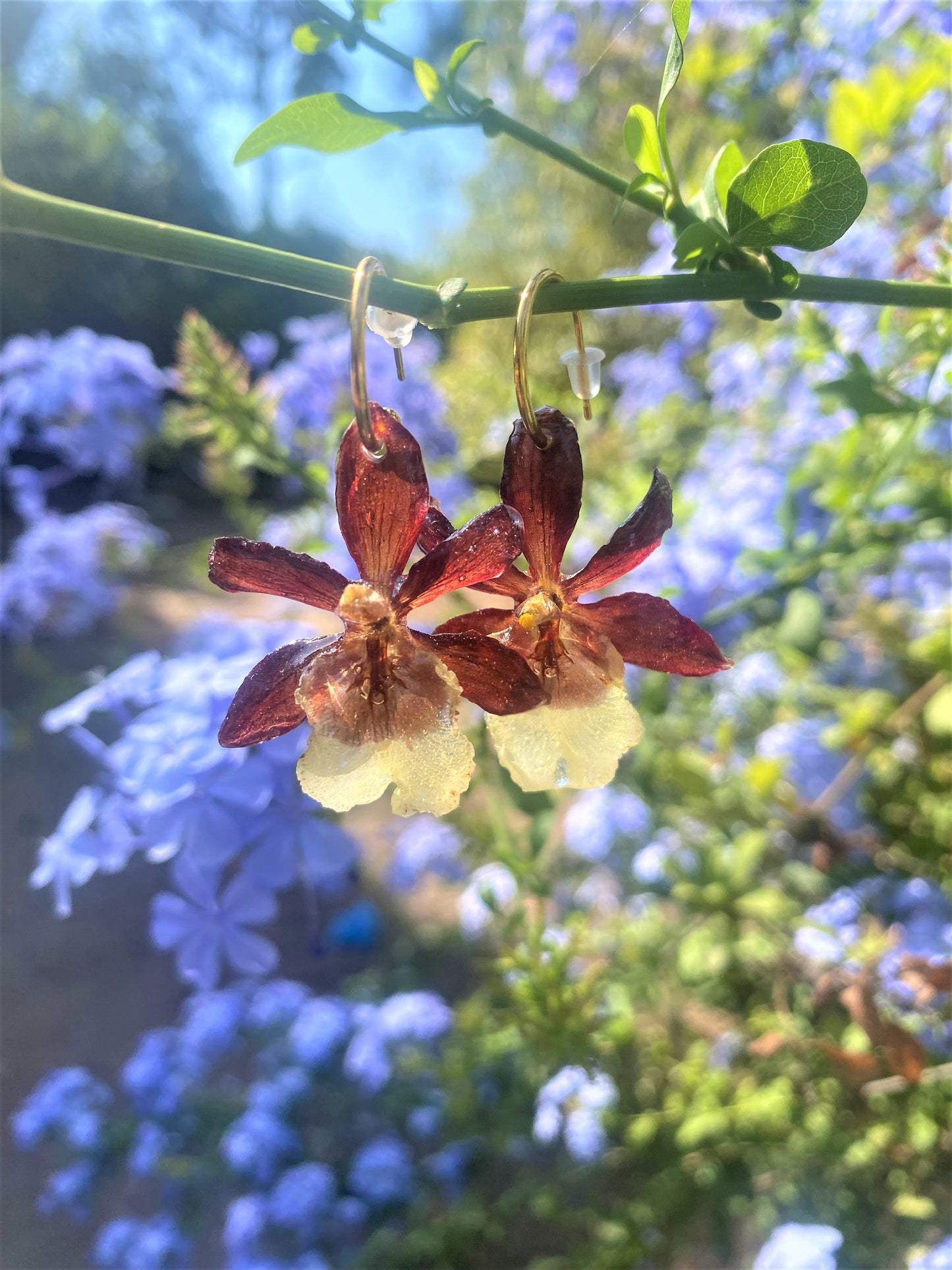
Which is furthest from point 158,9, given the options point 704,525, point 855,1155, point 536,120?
point 855,1155

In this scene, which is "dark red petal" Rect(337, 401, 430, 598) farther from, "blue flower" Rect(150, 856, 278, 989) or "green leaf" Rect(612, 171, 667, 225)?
"blue flower" Rect(150, 856, 278, 989)

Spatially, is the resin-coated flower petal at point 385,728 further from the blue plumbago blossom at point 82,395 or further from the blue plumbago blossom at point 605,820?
the blue plumbago blossom at point 82,395

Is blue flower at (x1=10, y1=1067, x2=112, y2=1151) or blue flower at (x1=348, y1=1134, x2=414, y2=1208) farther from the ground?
blue flower at (x1=10, y1=1067, x2=112, y2=1151)

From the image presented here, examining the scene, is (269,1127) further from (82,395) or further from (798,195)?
(798,195)

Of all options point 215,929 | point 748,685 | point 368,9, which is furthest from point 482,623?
point 748,685

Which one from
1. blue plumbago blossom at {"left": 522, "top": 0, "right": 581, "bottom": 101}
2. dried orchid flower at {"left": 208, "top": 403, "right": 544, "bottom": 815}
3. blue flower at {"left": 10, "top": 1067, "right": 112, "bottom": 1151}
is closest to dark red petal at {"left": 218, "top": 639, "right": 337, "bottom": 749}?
dried orchid flower at {"left": 208, "top": 403, "right": 544, "bottom": 815}

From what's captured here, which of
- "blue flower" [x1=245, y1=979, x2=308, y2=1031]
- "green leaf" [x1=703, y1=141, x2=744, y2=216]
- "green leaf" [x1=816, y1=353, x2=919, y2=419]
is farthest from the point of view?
"blue flower" [x1=245, y1=979, x2=308, y2=1031]

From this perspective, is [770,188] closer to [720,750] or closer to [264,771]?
[264,771]

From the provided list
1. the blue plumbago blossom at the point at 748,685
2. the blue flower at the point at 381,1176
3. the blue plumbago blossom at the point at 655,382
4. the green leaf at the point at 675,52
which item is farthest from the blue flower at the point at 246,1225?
the blue plumbago blossom at the point at 655,382
